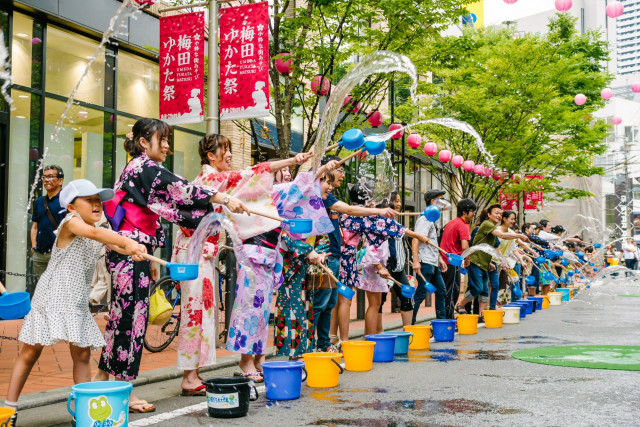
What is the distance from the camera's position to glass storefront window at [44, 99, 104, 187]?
11500 mm

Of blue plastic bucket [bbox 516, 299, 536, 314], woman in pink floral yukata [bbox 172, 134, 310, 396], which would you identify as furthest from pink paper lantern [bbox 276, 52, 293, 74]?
blue plastic bucket [bbox 516, 299, 536, 314]

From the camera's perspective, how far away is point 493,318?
1022cm

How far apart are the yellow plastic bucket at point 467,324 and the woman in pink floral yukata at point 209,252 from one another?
4.82 metres

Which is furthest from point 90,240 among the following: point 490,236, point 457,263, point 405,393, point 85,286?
point 490,236

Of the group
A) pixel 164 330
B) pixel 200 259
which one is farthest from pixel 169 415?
pixel 164 330

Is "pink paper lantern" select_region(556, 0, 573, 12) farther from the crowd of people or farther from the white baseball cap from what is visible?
the white baseball cap

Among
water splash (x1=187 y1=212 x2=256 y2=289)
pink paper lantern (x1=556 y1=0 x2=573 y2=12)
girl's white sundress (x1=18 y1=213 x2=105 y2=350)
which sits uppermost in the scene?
pink paper lantern (x1=556 y1=0 x2=573 y2=12)

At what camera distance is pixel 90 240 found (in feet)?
14.8

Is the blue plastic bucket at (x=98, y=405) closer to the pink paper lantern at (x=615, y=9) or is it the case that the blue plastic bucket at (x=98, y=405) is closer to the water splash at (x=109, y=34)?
the water splash at (x=109, y=34)

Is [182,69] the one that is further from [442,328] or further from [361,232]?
[442,328]

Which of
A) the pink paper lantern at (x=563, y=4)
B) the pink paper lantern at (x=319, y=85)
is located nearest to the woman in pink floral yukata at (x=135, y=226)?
the pink paper lantern at (x=319, y=85)

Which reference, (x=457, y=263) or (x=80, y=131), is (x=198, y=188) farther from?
(x=80, y=131)

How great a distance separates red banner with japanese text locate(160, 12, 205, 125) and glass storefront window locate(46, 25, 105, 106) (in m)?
3.62

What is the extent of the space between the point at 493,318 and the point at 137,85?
325 inches
